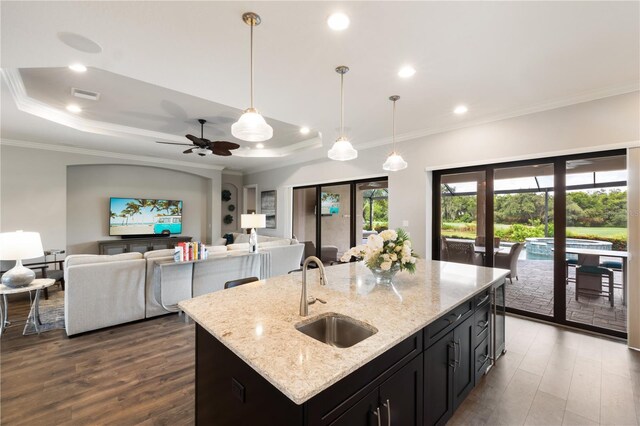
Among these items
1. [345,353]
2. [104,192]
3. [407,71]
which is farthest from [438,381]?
[104,192]

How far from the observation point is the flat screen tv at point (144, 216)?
6.63 metres

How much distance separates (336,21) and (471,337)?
8.30 ft

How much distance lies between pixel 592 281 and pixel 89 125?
25.7 ft

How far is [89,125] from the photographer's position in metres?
4.73

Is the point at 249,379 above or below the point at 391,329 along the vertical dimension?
below

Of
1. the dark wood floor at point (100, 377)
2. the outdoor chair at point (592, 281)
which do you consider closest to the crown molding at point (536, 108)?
the outdoor chair at point (592, 281)

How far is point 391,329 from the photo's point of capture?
53.7 inches

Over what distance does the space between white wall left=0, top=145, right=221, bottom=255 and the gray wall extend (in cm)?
42

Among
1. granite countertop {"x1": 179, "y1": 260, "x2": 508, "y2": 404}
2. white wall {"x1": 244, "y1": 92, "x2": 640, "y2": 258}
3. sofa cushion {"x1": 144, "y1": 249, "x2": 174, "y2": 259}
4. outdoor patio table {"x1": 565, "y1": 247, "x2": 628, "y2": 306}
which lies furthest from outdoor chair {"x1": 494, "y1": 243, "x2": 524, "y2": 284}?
sofa cushion {"x1": 144, "y1": 249, "x2": 174, "y2": 259}

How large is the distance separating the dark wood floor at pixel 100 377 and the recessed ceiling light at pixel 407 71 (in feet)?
11.1

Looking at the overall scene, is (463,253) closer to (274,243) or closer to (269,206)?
(274,243)

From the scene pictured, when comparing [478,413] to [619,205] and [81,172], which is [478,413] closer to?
[619,205]

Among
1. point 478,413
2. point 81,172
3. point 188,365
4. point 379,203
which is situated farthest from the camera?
point 81,172

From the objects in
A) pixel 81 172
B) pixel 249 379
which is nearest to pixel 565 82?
pixel 249 379
